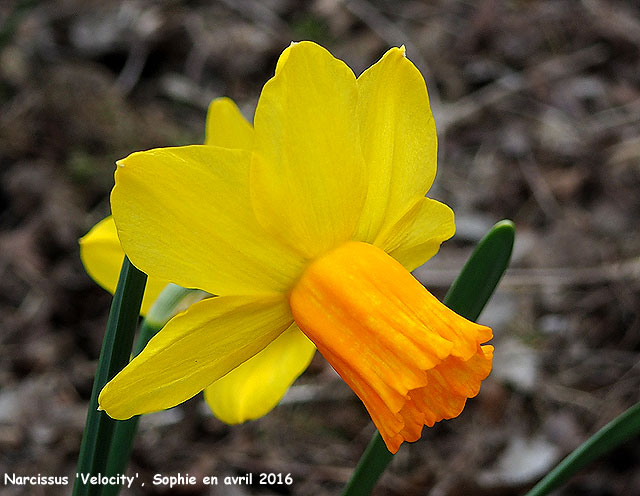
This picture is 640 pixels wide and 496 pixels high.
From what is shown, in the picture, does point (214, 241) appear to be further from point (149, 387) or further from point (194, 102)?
point (194, 102)

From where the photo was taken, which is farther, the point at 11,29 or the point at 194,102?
the point at 194,102

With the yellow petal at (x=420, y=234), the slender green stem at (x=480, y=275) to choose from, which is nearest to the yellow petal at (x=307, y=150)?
the yellow petal at (x=420, y=234)

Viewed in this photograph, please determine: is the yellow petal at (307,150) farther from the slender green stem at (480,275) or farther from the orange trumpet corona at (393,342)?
the slender green stem at (480,275)

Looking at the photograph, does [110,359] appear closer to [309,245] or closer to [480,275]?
[309,245]

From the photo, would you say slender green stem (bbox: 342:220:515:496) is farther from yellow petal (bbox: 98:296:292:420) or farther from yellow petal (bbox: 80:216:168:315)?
yellow petal (bbox: 80:216:168:315)

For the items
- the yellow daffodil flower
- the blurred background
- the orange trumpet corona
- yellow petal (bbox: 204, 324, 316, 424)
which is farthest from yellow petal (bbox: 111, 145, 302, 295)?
the blurred background

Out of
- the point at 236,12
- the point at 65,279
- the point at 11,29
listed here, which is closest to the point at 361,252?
the point at 65,279

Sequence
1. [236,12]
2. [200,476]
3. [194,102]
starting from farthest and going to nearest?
1. [236,12]
2. [194,102]
3. [200,476]
